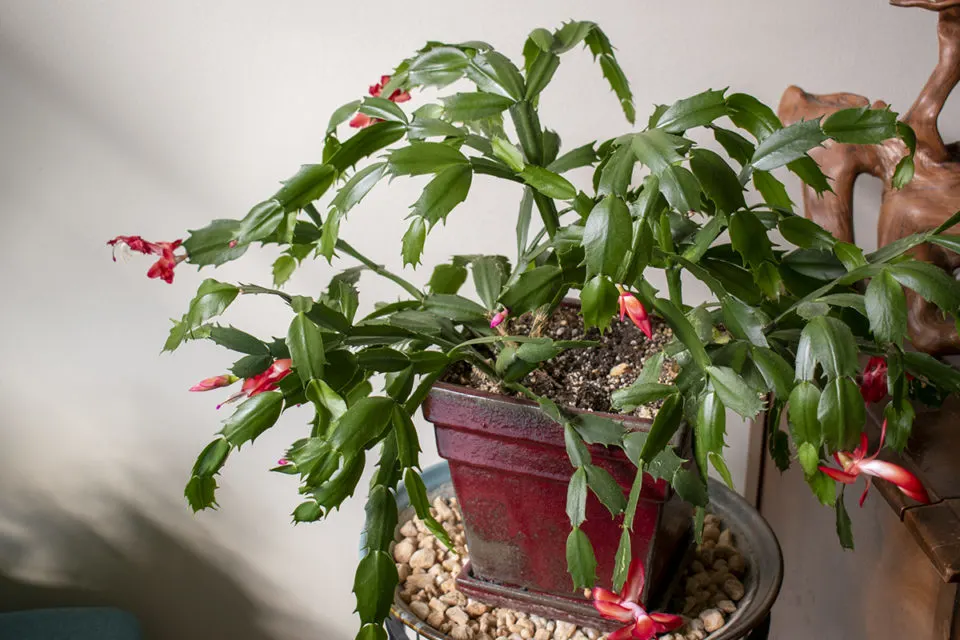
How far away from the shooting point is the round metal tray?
95 centimetres

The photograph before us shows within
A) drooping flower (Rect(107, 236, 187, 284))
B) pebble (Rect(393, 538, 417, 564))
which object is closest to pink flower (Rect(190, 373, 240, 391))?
drooping flower (Rect(107, 236, 187, 284))

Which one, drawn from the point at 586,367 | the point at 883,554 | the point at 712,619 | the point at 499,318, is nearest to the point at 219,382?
the point at 499,318

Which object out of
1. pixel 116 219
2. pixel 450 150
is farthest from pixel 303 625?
pixel 450 150

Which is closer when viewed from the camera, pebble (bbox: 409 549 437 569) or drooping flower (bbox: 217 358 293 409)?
drooping flower (bbox: 217 358 293 409)

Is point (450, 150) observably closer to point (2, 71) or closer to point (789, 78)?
point (789, 78)

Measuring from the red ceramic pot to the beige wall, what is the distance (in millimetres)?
505

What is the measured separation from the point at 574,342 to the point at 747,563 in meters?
0.40

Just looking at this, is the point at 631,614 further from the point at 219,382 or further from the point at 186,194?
the point at 186,194

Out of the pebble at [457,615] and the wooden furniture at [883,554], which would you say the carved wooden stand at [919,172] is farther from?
the pebble at [457,615]

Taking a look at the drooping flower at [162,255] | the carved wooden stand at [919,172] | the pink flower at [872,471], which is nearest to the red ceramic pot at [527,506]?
the pink flower at [872,471]

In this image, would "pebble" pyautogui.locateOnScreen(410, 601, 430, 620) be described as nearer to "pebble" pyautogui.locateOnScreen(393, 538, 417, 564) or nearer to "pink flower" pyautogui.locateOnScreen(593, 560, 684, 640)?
"pebble" pyautogui.locateOnScreen(393, 538, 417, 564)

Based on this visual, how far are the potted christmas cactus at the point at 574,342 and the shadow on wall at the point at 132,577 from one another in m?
0.83

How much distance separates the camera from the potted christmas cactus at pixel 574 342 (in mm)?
707

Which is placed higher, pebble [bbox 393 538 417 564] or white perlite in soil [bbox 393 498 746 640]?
pebble [bbox 393 538 417 564]
